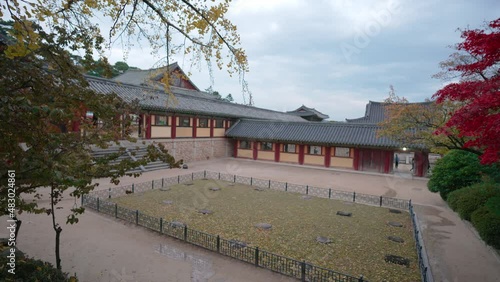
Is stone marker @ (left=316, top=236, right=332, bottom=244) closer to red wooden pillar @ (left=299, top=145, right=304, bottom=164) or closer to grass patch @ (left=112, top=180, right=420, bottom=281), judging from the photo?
grass patch @ (left=112, top=180, right=420, bottom=281)

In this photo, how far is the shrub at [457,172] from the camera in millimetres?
13398

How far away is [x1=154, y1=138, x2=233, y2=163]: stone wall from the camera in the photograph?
2562cm

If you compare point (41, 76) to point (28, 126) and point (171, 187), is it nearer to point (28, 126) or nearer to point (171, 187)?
point (28, 126)

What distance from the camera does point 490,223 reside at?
8922mm

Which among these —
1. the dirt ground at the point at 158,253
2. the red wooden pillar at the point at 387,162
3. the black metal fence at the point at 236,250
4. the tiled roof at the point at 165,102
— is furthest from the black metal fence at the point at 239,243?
the red wooden pillar at the point at 387,162

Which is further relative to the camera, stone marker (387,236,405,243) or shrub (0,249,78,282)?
stone marker (387,236,405,243)

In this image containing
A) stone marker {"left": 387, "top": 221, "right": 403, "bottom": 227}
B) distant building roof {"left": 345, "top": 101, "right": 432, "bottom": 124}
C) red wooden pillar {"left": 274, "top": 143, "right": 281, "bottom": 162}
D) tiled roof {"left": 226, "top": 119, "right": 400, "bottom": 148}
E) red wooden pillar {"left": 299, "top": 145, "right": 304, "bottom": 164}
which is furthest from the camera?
distant building roof {"left": 345, "top": 101, "right": 432, "bottom": 124}

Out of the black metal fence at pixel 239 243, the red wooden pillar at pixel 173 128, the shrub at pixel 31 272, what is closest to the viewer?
the shrub at pixel 31 272

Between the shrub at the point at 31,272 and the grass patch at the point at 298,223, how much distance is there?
17.4 ft

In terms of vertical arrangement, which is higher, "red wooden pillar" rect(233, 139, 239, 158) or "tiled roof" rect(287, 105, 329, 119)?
"tiled roof" rect(287, 105, 329, 119)

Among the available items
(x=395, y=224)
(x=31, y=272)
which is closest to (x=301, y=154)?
(x=395, y=224)

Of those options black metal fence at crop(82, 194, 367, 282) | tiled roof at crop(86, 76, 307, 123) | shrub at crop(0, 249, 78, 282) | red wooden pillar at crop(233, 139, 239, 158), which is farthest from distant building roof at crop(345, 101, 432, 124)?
shrub at crop(0, 249, 78, 282)

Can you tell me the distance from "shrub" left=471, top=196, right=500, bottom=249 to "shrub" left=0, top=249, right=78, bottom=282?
11.7 metres

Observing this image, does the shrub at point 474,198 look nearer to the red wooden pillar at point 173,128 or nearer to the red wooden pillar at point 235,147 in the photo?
the red wooden pillar at point 173,128
